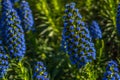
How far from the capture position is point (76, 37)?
531 centimetres

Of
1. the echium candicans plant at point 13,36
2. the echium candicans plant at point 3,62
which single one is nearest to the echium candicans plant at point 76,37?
the echium candicans plant at point 13,36

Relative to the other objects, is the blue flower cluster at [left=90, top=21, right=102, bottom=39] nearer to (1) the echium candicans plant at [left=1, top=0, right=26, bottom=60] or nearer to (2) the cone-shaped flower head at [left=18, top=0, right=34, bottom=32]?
(2) the cone-shaped flower head at [left=18, top=0, right=34, bottom=32]

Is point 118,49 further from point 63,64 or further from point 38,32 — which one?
point 38,32

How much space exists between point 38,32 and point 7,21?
1.92 metres

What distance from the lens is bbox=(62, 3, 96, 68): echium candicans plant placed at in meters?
5.30

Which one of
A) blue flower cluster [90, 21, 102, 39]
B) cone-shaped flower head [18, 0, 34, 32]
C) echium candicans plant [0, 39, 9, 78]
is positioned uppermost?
cone-shaped flower head [18, 0, 34, 32]

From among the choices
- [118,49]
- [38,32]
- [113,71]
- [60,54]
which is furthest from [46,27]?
[113,71]

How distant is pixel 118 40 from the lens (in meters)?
6.76

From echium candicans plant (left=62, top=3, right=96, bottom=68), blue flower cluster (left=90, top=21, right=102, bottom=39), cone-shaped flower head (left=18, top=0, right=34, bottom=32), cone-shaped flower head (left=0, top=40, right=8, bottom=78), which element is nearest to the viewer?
echium candicans plant (left=62, top=3, right=96, bottom=68)

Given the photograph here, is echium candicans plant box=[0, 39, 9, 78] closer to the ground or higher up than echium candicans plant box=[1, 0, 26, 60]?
closer to the ground

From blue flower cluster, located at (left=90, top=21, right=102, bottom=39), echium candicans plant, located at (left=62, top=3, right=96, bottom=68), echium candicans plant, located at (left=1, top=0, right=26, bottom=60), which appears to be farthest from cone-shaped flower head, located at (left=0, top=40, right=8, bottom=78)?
Answer: blue flower cluster, located at (left=90, top=21, right=102, bottom=39)

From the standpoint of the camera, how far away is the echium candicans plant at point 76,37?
17.4 ft

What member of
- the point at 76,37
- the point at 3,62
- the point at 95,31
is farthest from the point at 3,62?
the point at 95,31

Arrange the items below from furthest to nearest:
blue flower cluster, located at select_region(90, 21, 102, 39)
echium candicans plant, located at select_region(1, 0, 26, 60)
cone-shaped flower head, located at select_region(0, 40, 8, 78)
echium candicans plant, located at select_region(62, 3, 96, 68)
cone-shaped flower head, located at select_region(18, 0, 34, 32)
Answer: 1. cone-shaped flower head, located at select_region(18, 0, 34, 32)
2. blue flower cluster, located at select_region(90, 21, 102, 39)
3. echium candicans plant, located at select_region(1, 0, 26, 60)
4. cone-shaped flower head, located at select_region(0, 40, 8, 78)
5. echium candicans plant, located at select_region(62, 3, 96, 68)
